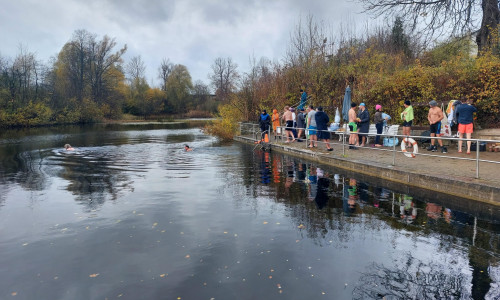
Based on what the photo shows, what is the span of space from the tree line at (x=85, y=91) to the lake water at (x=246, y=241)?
3627cm

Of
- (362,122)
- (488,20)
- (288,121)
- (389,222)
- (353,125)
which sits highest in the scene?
(488,20)

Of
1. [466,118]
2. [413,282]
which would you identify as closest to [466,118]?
[466,118]

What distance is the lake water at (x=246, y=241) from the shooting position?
175 inches

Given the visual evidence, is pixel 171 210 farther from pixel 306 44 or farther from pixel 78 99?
pixel 78 99

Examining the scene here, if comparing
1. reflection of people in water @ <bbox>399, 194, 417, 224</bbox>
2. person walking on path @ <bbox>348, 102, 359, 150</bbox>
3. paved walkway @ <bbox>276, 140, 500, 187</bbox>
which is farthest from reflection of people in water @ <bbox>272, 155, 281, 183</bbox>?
reflection of people in water @ <bbox>399, 194, 417, 224</bbox>

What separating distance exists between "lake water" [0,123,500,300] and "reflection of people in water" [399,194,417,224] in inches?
0.8

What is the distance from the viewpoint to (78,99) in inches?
2544

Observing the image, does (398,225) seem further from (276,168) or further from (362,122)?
(362,122)

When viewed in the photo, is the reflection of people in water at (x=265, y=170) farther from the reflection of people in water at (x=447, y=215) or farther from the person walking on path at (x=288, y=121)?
the reflection of people in water at (x=447, y=215)

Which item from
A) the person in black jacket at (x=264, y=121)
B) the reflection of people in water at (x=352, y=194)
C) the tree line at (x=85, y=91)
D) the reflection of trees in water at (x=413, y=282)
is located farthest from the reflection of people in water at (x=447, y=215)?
the tree line at (x=85, y=91)

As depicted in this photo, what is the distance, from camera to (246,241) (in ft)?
19.5

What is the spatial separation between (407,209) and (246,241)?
12.7 feet

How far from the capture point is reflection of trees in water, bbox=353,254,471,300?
4156 mm

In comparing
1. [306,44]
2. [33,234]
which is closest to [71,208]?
[33,234]
